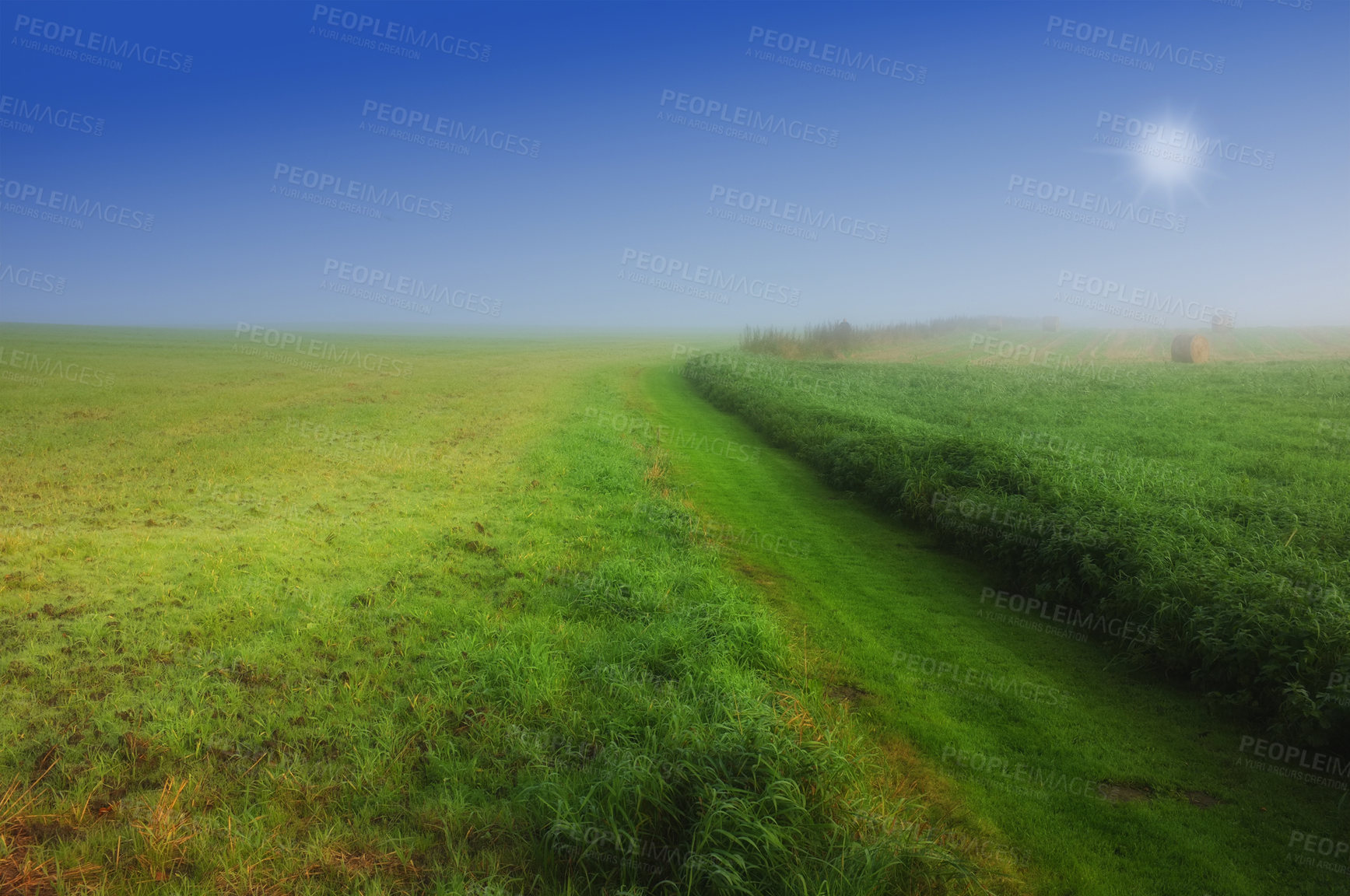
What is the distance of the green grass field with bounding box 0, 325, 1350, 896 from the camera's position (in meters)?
4.55

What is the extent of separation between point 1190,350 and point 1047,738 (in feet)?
150

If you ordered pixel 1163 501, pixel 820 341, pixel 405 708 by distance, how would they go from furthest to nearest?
pixel 820 341 → pixel 1163 501 → pixel 405 708

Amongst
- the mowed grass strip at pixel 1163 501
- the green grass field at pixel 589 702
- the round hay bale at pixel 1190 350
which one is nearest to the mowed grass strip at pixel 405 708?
the green grass field at pixel 589 702

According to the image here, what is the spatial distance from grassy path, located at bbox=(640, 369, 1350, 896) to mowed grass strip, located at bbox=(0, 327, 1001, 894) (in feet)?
2.45

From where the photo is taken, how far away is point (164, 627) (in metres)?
7.68

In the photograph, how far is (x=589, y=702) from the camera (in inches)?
249

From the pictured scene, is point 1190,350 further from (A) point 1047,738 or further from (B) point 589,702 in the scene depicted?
(B) point 589,702

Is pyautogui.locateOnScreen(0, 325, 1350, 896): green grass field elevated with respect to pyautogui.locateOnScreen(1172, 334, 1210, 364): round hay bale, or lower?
lower

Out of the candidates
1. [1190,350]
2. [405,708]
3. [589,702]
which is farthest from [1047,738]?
[1190,350]

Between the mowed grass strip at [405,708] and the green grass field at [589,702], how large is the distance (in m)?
0.04

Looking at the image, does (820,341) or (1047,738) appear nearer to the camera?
(1047,738)

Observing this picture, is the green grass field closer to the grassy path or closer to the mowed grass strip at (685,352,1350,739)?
the grassy path

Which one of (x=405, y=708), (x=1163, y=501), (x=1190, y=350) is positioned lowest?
(x=405, y=708)

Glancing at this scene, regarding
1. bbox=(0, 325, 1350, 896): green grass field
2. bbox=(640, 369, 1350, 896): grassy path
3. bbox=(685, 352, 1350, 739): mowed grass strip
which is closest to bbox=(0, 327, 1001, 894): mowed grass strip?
bbox=(0, 325, 1350, 896): green grass field
